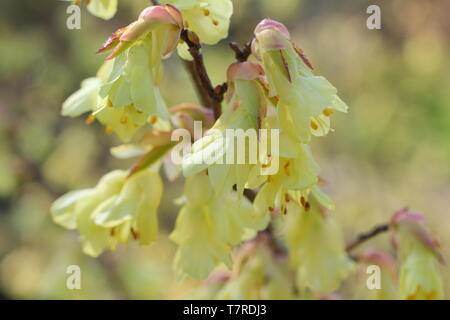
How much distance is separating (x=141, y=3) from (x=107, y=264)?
1301 mm

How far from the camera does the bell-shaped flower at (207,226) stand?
806mm

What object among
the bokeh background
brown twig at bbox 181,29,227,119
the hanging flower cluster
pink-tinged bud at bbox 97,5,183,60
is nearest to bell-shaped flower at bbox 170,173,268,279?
the hanging flower cluster

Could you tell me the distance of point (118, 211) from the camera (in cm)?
84

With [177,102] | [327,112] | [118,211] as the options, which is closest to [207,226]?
[118,211]

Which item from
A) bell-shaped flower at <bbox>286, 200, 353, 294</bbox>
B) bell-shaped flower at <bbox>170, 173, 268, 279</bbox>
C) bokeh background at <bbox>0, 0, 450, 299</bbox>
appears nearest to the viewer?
bell-shaped flower at <bbox>170, 173, 268, 279</bbox>

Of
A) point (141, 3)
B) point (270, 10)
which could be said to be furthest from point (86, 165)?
point (270, 10)

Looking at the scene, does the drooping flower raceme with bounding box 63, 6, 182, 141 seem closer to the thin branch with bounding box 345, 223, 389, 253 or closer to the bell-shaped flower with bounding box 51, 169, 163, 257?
the bell-shaped flower with bounding box 51, 169, 163, 257

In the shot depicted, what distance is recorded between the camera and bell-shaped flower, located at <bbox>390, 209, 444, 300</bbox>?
36.6 inches

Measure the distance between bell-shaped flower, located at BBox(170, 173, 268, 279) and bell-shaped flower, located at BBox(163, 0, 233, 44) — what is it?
0.19 meters

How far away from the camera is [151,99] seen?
0.70m

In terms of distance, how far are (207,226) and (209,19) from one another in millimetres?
280

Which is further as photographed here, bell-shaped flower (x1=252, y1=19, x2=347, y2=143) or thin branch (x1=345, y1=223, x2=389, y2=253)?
thin branch (x1=345, y1=223, x2=389, y2=253)

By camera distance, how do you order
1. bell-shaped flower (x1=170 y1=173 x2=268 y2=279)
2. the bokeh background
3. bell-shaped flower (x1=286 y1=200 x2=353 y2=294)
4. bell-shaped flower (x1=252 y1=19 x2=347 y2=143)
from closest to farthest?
bell-shaped flower (x1=252 y1=19 x2=347 y2=143)
bell-shaped flower (x1=170 y1=173 x2=268 y2=279)
bell-shaped flower (x1=286 y1=200 x2=353 y2=294)
the bokeh background

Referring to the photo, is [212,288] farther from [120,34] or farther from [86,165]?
[86,165]
